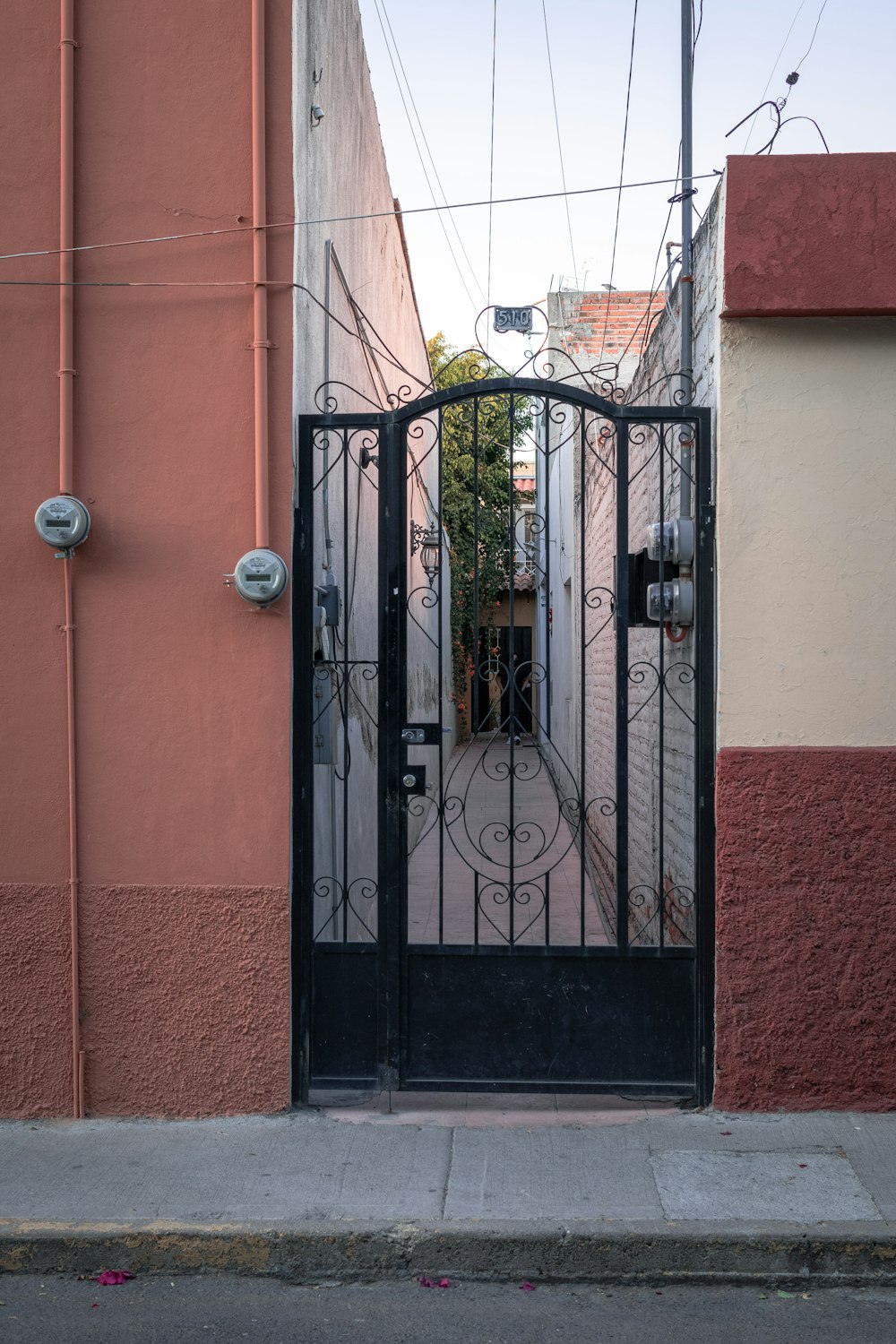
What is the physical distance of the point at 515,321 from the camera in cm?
669

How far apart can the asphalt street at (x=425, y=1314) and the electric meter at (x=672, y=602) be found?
2.40 metres

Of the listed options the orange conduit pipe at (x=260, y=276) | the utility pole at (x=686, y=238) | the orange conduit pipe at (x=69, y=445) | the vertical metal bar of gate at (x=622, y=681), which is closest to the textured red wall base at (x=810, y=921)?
the vertical metal bar of gate at (x=622, y=681)

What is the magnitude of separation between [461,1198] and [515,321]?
4519 mm

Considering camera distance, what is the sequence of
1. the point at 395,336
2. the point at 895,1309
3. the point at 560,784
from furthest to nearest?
the point at 560,784
the point at 395,336
the point at 895,1309

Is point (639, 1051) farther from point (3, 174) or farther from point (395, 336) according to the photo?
point (395, 336)

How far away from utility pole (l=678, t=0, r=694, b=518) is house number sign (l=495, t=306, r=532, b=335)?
40.6 inches

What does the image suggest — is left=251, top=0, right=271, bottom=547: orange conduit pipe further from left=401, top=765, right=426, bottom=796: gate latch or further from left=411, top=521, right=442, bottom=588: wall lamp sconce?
left=401, top=765, right=426, bottom=796: gate latch

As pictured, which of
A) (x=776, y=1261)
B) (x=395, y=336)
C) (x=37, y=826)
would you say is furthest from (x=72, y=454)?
(x=395, y=336)

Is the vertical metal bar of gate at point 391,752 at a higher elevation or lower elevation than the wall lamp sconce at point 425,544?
lower

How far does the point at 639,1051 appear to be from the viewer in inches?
190

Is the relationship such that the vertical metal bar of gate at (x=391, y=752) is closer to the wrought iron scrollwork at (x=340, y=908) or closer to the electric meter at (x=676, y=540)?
the wrought iron scrollwork at (x=340, y=908)

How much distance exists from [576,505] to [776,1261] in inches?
388

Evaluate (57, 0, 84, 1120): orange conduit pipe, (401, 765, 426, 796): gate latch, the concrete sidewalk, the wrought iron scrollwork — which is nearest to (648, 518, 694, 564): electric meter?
(401, 765, 426, 796): gate latch

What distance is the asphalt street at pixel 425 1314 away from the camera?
3.42m
